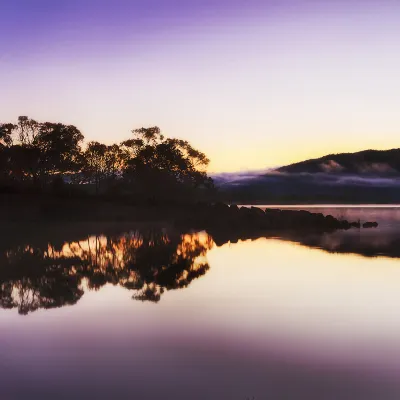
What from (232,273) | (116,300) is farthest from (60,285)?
(232,273)

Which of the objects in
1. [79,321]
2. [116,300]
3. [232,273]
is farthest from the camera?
[232,273]

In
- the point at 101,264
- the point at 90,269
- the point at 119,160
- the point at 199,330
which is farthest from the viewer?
the point at 119,160

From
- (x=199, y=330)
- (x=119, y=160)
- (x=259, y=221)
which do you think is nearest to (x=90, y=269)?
(x=199, y=330)

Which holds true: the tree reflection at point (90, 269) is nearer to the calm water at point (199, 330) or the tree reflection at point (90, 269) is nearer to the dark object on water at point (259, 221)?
the calm water at point (199, 330)

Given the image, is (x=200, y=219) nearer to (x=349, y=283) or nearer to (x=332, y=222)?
(x=332, y=222)

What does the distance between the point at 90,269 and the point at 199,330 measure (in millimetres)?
11747

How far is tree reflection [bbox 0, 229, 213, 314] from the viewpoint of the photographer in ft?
53.5

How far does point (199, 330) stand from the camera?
12047 mm

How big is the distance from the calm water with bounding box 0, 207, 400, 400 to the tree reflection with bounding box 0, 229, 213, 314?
9cm

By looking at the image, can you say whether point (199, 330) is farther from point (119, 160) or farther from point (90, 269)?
point (119, 160)

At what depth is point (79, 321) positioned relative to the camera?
12.7 metres

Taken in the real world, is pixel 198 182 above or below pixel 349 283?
above

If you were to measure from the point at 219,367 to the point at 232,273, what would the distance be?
42.8 feet

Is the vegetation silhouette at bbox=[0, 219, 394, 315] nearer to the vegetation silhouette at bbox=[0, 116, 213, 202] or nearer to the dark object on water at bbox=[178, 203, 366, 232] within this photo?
the dark object on water at bbox=[178, 203, 366, 232]
